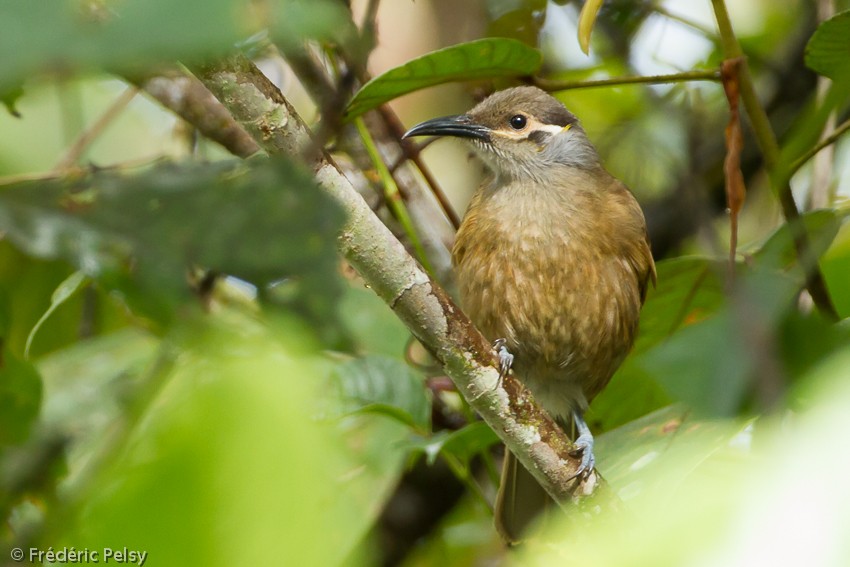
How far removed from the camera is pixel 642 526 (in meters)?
0.98

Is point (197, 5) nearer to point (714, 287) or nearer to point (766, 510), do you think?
point (766, 510)

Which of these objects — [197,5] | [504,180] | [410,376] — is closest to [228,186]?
[197,5]

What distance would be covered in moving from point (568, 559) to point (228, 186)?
31.7 inches

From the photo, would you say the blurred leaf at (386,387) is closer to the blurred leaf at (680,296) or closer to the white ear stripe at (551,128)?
the blurred leaf at (680,296)

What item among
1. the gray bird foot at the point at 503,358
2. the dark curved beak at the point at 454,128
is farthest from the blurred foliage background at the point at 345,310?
the gray bird foot at the point at 503,358

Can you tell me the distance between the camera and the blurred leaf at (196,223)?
63.4 inches

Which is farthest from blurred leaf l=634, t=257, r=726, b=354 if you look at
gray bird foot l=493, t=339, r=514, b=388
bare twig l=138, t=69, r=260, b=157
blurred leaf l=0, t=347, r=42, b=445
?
blurred leaf l=0, t=347, r=42, b=445

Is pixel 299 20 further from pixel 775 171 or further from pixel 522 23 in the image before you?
pixel 522 23

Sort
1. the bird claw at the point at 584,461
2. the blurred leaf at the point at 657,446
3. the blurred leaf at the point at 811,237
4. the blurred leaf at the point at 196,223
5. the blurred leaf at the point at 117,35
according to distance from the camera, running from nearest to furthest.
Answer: the blurred leaf at the point at 117,35 → the blurred leaf at the point at 196,223 → the blurred leaf at the point at 657,446 → the bird claw at the point at 584,461 → the blurred leaf at the point at 811,237

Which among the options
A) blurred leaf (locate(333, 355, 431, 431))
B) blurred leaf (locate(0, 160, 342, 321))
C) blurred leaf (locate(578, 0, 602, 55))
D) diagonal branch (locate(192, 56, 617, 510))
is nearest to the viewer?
blurred leaf (locate(0, 160, 342, 321))

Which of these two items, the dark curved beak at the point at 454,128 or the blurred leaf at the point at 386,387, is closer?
the blurred leaf at the point at 386,387

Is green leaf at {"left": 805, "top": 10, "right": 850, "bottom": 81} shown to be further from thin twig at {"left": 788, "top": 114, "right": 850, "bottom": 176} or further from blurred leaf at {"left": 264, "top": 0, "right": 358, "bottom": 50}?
blurred leaf at {"left": 264, "top": 0, "right": 358, "bottom": 50}

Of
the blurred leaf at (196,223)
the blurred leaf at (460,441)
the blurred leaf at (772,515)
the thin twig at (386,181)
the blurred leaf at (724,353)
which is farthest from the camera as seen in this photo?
the thin twig at (386,181)

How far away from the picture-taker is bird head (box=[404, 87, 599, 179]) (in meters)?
4.54
